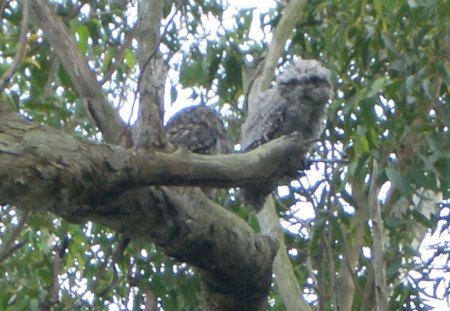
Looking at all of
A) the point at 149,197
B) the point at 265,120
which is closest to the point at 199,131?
the point at 265,120

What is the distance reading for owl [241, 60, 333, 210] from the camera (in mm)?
4961

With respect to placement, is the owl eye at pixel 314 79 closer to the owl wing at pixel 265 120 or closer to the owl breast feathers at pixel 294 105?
the owl breast feathers at pixel 294 105

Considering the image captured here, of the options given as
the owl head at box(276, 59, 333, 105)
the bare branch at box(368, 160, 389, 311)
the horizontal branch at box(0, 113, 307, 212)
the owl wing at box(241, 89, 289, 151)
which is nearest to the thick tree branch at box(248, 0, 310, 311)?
the owl wing at box(241, 89, 289, 151)

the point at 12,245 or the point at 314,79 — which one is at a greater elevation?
the point at 314,79

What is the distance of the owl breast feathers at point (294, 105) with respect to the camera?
16.3 ft

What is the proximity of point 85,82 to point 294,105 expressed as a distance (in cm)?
191

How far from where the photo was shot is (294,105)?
5051 millimetres

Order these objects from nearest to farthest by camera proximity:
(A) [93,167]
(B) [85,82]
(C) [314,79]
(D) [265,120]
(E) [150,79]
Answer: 1. (A) [93,167]
2. (E) [150,79]
3. (B) [85,82]
4. (C) [314,79]
5. (D) [265,120]

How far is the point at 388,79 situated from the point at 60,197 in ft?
8.45

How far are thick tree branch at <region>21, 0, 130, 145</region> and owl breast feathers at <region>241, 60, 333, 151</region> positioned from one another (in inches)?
Answer: 69.3

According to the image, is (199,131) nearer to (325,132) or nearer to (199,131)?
(199,131)

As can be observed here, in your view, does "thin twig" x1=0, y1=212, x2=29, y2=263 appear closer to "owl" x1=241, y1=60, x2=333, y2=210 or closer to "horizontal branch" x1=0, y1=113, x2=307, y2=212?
"horizontal branch" x1=0, y1=113, x2=307, y2=212

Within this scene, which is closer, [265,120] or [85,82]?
[85,82]

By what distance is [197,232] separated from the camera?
10.4 feet
